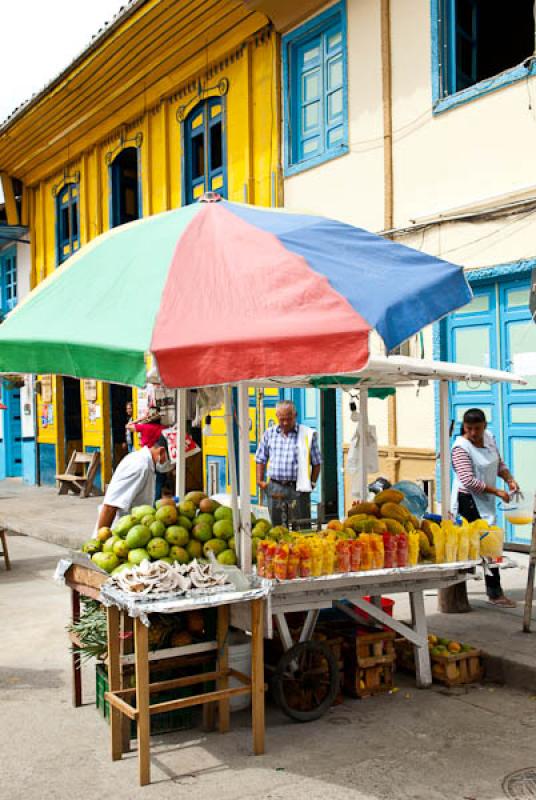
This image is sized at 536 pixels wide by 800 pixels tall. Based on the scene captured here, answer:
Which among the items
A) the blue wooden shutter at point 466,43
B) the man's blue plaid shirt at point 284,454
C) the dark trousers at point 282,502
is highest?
the blue wooden shutter at point 466,43

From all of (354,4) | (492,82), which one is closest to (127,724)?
(492,82)

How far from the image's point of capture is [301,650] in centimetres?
510

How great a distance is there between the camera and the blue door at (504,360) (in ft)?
29.9

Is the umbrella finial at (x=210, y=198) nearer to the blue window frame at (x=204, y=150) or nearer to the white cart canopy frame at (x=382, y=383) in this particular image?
the white cart canopy frame at (x=382, y=383)

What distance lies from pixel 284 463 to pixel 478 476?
2.32 meters

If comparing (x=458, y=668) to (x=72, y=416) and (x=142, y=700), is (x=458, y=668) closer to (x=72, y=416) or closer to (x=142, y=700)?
(x=142, y=700)

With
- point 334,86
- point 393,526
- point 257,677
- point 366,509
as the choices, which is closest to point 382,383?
point 366,509

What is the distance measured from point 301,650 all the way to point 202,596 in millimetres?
933

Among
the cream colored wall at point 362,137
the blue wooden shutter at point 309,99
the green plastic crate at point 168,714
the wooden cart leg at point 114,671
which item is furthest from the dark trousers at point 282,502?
the blue wooden shutter at point 309,99

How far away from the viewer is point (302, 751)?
15.2ft

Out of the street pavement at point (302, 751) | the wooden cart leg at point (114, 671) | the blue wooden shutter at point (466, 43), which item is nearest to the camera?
the street pavement at point (302, 751)

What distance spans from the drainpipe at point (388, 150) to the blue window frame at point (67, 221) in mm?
10131

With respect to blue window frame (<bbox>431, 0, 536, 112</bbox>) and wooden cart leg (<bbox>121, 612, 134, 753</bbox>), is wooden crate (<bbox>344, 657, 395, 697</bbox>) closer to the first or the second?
wooden cart leg (<bbox>121, 612, 134, 753</bbox>)

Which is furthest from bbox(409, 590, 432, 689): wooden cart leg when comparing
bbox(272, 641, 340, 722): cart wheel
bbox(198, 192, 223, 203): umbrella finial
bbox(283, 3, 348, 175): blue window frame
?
bbox(283, 3, 348, 175): blue window frame
